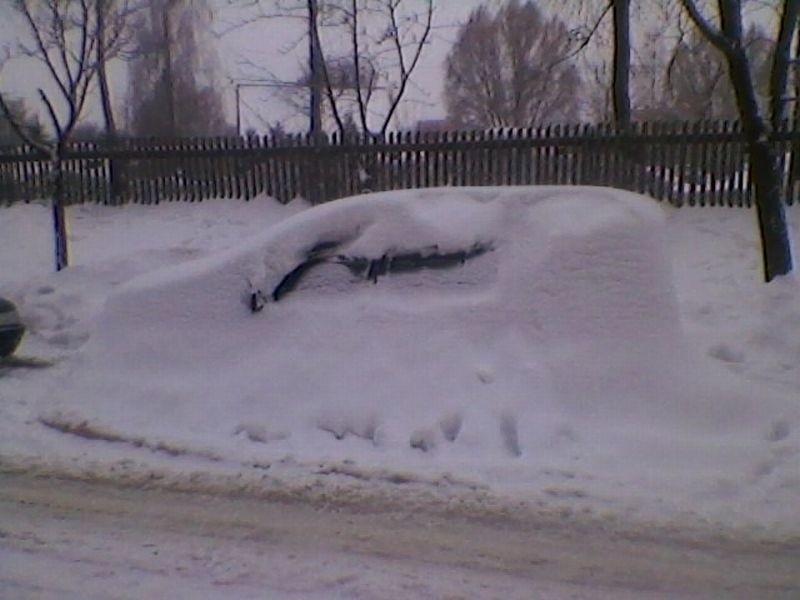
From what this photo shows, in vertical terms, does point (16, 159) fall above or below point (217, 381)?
above

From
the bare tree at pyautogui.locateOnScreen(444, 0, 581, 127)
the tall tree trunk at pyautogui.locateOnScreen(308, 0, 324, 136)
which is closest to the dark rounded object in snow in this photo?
the tall tree trunk at pyautogui.locateOnScreen(308, 0, 324, 136)

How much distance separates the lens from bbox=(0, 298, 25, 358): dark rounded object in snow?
28.6 feet

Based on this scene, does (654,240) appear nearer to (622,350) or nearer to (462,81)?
(622,350)

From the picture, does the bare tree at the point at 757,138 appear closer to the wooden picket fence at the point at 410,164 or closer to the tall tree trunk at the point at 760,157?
the tall tree trunk at the point at 760,157

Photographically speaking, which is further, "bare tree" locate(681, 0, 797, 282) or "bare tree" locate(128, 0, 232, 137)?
"bare tree" locate(128, 0, 232, 137)

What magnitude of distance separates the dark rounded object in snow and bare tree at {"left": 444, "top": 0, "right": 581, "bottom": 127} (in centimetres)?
2859

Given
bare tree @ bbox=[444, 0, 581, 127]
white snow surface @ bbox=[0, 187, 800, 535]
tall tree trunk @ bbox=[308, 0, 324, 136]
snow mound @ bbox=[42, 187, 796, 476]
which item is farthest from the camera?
bare tree @ bbox=[444, 0, 581, 127]

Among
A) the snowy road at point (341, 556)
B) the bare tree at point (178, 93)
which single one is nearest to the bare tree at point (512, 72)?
the bare tree at point (178, 93)

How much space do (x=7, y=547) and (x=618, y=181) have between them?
1235 cm

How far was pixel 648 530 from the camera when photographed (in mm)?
4730

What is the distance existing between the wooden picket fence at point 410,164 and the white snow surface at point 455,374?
7.12 meters

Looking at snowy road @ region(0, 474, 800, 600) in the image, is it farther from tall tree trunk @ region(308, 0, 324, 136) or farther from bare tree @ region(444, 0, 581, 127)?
bare tree @ region(444, 0, 581, 127)

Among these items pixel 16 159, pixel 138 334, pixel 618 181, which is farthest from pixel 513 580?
pixel 16 159

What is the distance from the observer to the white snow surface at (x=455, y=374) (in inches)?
219
